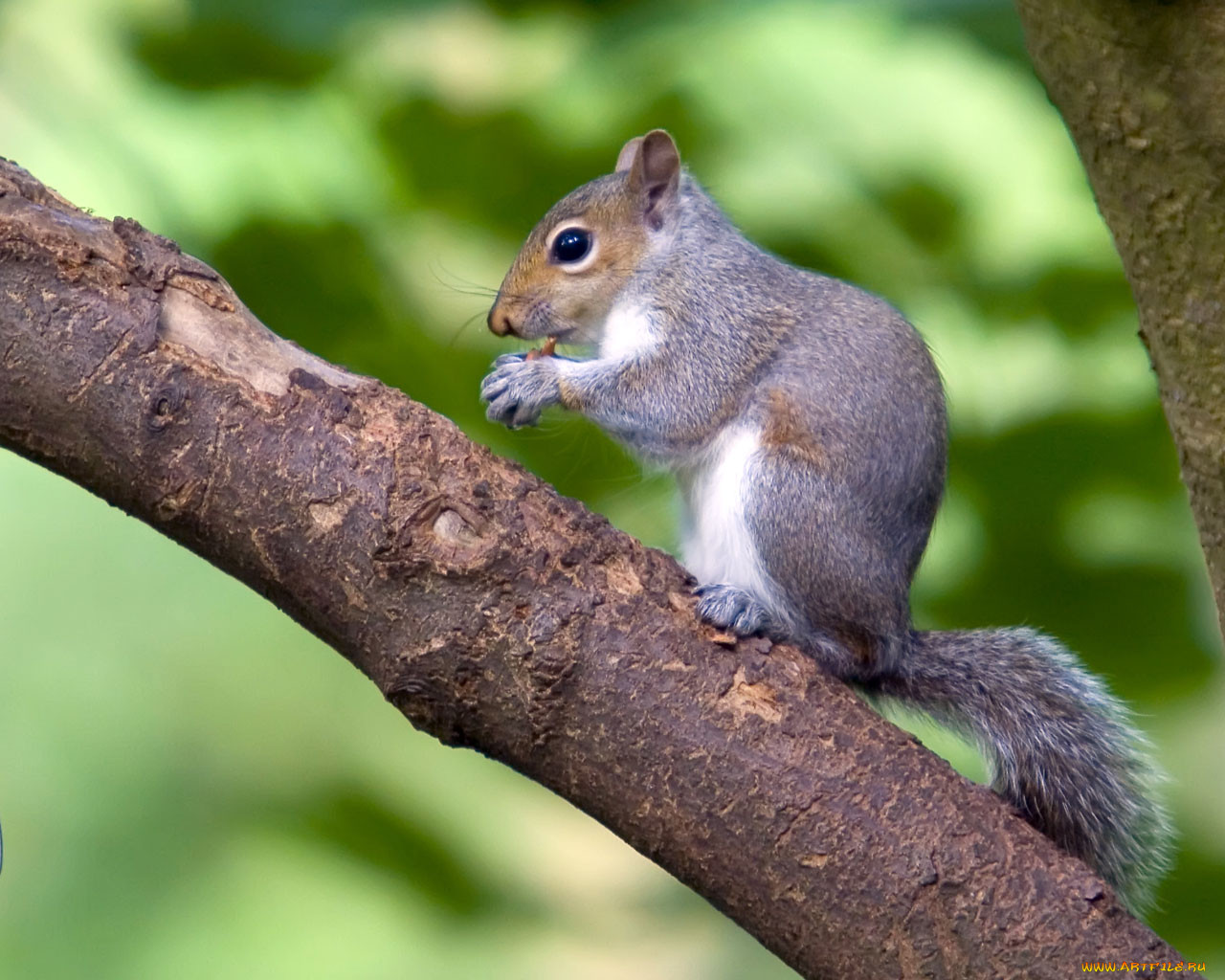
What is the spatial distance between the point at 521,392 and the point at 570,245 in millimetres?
341

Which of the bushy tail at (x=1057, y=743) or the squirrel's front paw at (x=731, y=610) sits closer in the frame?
the squirrel's front paw at (x=731, y=610)

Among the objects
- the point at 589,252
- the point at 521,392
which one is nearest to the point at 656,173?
the point at 589,252

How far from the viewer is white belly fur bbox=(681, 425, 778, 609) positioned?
68.0 inches

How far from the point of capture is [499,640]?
134 cm

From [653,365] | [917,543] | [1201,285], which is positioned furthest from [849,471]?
[1201,285]

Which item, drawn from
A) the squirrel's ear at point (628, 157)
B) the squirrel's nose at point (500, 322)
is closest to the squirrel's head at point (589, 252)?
the squirrel's nose at point (500, 322)

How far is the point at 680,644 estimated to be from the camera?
1.42 metres

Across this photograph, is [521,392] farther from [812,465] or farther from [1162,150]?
[1162,150]

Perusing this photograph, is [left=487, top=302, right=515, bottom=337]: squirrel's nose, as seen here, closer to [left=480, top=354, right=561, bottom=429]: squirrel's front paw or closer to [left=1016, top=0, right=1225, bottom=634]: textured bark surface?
[left=480, top=354, right=561, bottom=429]: squirrel's front paw

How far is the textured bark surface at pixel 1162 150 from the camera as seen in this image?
1037 millimetres

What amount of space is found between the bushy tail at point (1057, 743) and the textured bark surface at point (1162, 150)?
51 centimetres

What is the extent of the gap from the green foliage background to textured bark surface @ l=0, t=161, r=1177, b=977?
61.3 inches

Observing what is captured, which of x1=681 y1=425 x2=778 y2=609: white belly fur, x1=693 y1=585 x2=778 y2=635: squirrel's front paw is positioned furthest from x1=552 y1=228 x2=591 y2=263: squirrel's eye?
x1=693 y1=585 x2=778 y2=635: squirrel's front paw

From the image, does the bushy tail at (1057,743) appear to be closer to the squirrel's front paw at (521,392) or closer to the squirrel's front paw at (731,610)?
the squirrel's front paw at (731,610)
